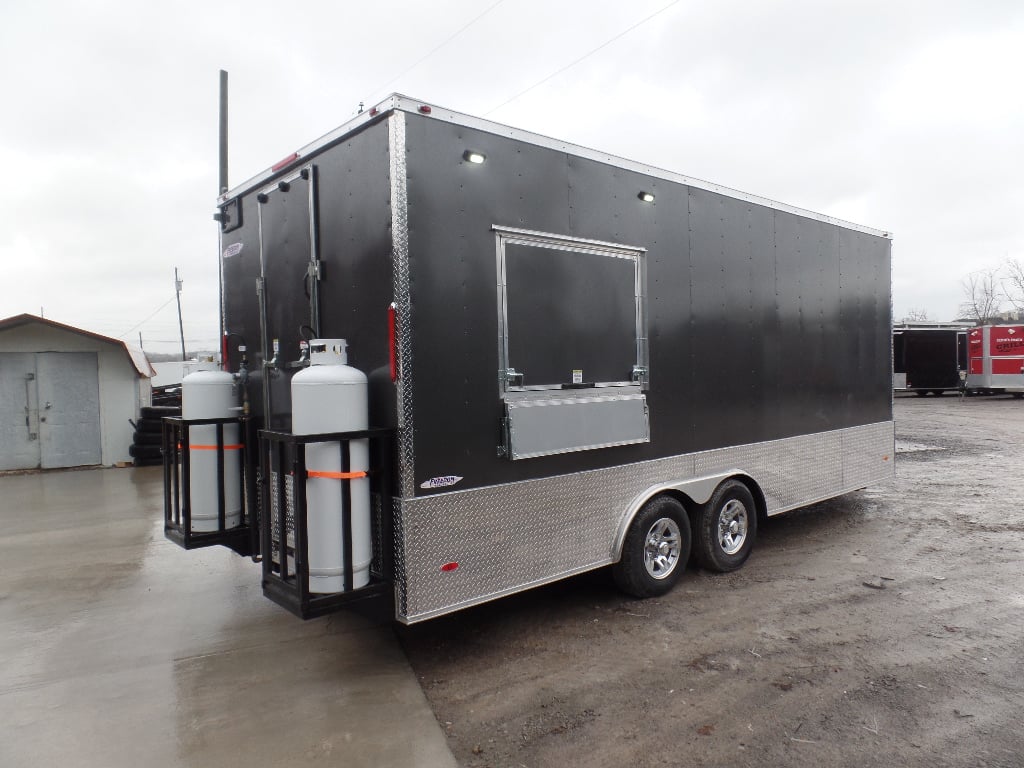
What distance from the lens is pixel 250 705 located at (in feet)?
11.5

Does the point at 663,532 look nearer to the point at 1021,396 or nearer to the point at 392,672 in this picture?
the point at 392,672

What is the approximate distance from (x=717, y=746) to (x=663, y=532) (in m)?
1.95

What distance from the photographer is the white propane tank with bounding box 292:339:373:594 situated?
3.42 metres

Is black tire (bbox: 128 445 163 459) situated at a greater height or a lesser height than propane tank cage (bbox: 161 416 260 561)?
lesser

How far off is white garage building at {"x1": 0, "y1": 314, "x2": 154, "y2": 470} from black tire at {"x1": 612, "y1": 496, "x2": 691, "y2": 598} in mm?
10770

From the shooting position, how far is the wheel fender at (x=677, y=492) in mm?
4523

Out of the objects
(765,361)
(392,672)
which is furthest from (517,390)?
(765,361)

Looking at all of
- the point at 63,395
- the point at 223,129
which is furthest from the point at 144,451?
the point at 223,129

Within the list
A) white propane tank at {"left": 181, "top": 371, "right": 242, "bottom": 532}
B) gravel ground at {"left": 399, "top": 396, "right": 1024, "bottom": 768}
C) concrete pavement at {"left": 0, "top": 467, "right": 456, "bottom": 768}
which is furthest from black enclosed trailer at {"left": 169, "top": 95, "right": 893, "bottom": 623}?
concrete pavement at {"left": 0, "top": 467, "right": 456, "bottom": 768}

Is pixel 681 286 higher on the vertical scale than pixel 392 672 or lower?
higher

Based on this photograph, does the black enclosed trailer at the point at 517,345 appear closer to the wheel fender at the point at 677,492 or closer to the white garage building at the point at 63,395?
the wheel fender at the point at 677,492

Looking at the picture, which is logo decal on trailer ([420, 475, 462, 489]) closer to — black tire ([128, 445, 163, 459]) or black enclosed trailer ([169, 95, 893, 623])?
black enclosed trailer ([169, 95, 893, 623])

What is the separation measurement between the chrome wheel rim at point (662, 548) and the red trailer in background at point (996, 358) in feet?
79.0

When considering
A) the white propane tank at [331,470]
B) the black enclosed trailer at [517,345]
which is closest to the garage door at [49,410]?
the black enclosed trailer at [517,345]
